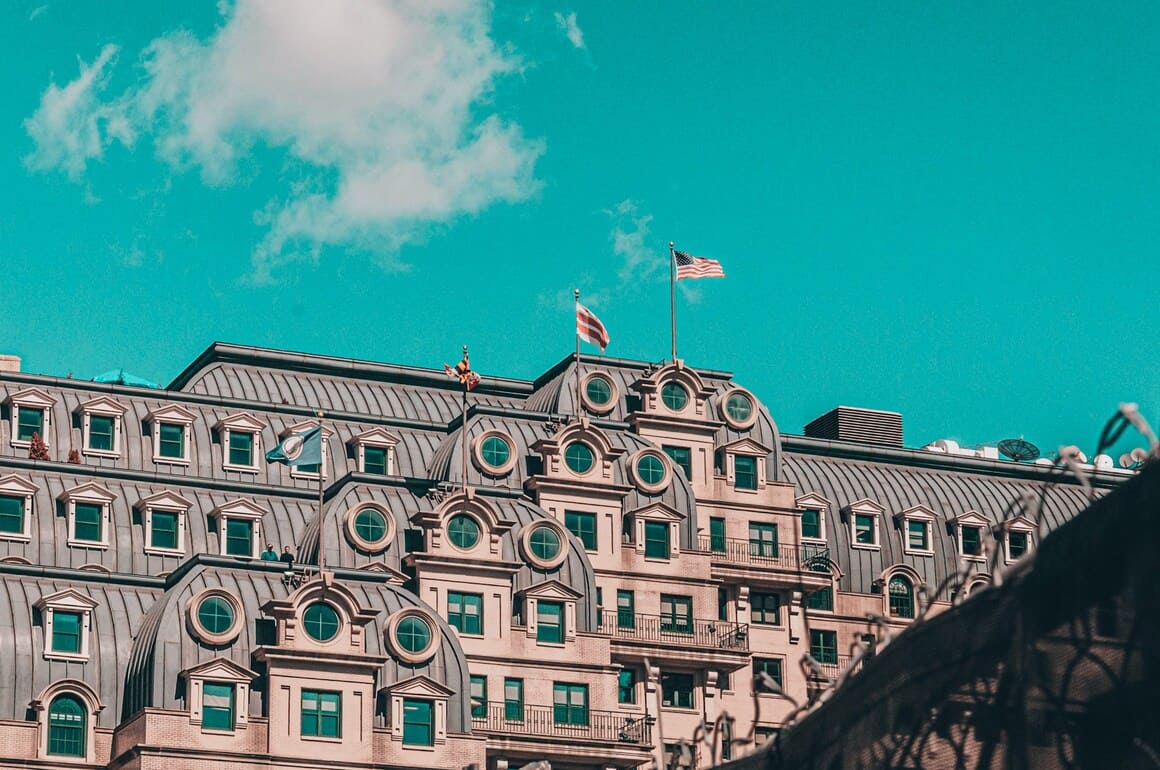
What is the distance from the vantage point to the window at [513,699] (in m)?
111

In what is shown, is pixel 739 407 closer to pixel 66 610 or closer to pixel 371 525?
pixel 371 525

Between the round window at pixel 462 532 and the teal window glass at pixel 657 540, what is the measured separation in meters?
10.2

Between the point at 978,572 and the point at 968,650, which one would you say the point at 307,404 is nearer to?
the point at 978,572

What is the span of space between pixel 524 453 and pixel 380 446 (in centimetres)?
705

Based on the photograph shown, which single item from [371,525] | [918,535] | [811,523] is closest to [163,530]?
[371,525]

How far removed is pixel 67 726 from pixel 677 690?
2989cm

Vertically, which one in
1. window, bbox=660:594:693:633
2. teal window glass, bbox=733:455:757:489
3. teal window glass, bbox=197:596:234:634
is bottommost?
teal window glass, bbox=197:596:234:634

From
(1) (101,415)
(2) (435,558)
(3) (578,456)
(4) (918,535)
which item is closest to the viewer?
(2) (435,558)

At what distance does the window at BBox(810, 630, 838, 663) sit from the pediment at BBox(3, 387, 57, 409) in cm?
3744

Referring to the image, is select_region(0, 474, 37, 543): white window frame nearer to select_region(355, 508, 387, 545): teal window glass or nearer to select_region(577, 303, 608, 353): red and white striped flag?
select_region(355, 508, 387, 545): teal window glass

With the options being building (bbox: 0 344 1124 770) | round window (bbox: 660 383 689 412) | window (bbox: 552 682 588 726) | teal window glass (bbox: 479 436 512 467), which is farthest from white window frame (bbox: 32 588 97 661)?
round window (bbox: 660 383 689 412)

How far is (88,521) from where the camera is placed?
113375mm

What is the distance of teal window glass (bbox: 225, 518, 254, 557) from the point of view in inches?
4545

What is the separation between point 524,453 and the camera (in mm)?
121312
